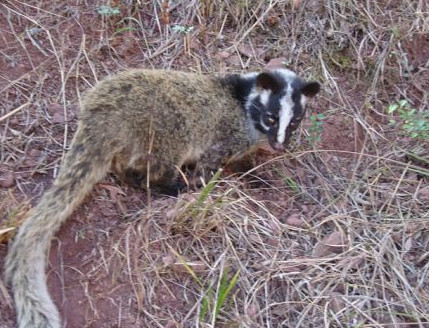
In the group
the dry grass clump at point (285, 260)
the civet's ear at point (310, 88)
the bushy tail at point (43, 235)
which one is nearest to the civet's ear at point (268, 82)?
the civet's ear at point (310, 88)

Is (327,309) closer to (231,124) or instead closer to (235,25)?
(231,124)

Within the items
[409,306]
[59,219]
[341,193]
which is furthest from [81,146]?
[409,306]

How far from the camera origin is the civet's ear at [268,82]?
199 inches

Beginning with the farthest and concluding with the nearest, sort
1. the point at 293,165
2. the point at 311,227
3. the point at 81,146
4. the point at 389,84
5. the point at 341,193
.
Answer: the point at 389,84, the point at 293,165, the point at 341,193, the point at 311,227, the point at 81,146

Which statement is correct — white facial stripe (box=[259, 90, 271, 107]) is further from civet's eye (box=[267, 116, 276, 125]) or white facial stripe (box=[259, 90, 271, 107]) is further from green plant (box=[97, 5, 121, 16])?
green plant (box=[97, 5, 121, 16])

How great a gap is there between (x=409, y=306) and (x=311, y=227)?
2.82 ft

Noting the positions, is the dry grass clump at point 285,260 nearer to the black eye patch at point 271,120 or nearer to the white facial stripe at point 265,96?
the black eye patch at point 271,120

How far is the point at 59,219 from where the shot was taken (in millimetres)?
4000

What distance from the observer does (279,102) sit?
5121mm

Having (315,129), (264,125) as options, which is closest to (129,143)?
(264,125)

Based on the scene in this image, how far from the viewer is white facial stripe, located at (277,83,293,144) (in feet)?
16.6

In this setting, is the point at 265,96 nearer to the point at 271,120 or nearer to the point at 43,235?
the point at 271,120

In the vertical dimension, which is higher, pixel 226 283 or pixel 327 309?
pixel 226 283

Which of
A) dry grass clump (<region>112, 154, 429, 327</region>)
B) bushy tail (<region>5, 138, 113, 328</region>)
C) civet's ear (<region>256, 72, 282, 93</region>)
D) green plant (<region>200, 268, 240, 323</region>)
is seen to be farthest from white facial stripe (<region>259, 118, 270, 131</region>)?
green plant (<region>200, 268, 240, 323</region>)
